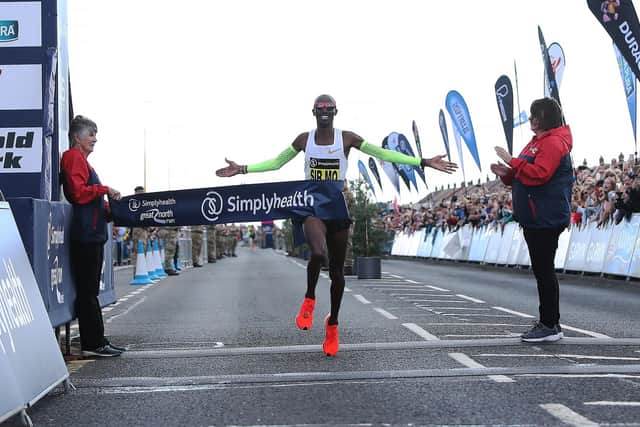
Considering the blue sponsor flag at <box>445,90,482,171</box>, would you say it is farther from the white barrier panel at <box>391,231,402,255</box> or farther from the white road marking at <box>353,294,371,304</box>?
the white road marking at <box>353,294,371,304</box>

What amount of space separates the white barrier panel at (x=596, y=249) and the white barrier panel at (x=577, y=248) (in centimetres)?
17

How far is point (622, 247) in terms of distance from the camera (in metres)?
18.9

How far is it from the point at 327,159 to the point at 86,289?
2289 millimetres

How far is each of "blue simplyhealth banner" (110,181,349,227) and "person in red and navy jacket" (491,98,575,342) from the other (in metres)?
1.90

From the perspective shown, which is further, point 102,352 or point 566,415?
point 102,352

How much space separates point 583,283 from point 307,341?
1236cm

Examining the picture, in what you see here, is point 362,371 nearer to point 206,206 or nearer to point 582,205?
point 206,206

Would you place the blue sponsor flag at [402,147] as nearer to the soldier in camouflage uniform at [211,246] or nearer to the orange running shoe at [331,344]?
the soldier in camouflage uniform at [211,246]

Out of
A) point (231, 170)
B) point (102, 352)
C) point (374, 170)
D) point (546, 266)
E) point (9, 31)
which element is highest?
point (374, 170)

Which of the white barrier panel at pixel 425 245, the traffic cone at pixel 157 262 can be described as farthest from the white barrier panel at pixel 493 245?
the white barrier panel at pixel 425 245

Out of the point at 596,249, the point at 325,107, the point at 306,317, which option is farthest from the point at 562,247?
the point at 306,317

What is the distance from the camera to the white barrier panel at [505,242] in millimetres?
27234

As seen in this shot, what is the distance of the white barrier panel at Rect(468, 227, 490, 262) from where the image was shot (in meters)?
30.5

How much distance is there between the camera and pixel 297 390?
5762mm
